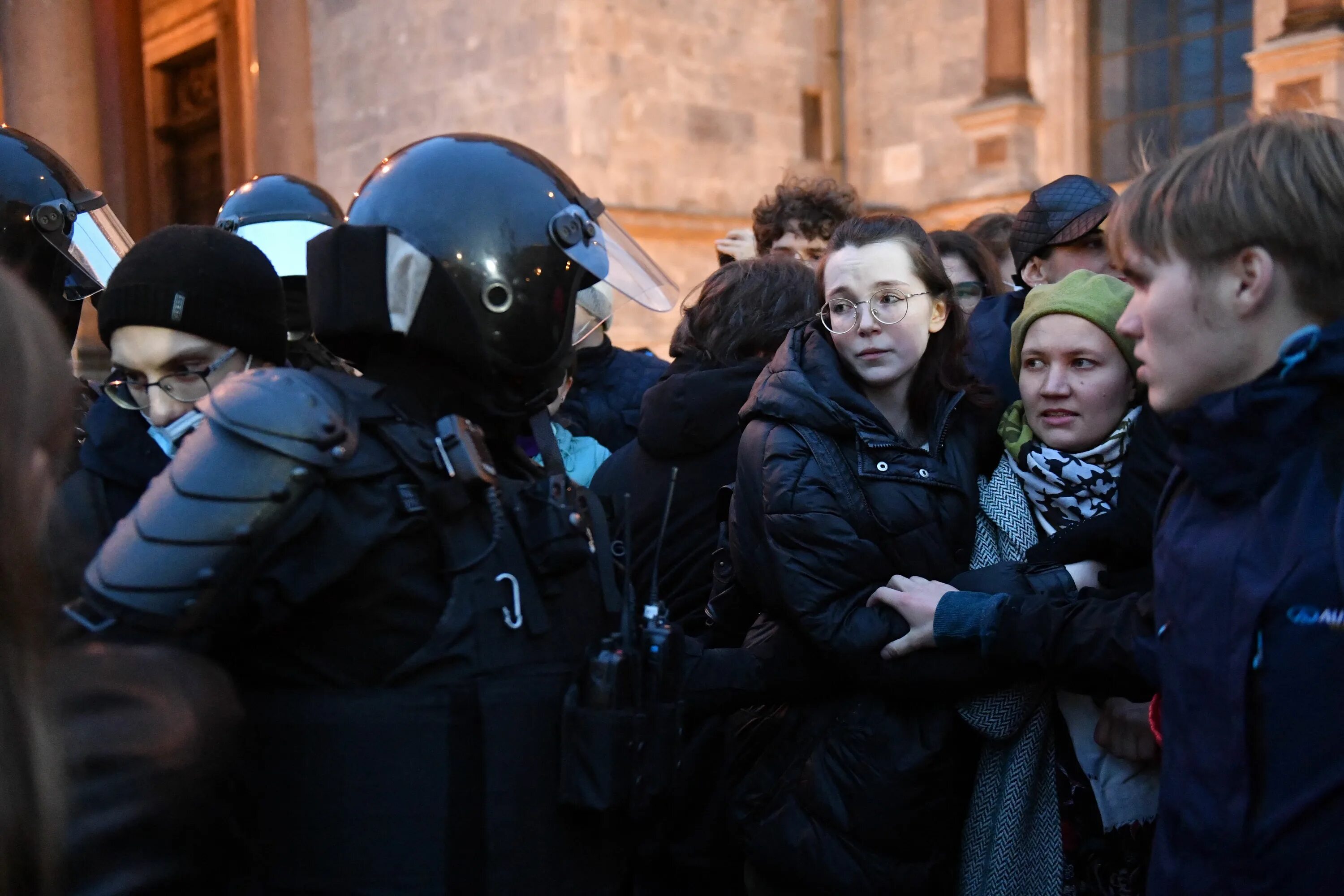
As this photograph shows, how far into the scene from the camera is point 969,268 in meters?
3.77

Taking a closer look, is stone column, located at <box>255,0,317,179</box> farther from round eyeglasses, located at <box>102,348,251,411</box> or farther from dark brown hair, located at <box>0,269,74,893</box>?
dark brown hair, located at <box>0,269,74,893</box>

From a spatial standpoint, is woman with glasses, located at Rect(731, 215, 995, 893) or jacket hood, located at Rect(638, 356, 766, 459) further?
jacket hood, located at Rect(638, 356, 766, 459)

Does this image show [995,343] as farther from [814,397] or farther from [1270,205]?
[1270,205]

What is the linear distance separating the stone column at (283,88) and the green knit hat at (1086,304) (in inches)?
371

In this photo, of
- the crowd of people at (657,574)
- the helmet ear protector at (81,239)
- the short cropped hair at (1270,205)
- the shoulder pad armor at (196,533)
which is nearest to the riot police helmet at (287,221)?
the helmet ear protector at (81,239)

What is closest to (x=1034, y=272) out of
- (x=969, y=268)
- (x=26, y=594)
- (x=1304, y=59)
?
(x=969, y=268)

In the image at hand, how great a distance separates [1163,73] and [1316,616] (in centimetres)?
956

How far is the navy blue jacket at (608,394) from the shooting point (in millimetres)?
4516

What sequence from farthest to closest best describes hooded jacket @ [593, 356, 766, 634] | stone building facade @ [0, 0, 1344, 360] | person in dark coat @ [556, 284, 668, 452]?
stone building facade @ [0, 0, 1344, 360], person in dark coat @ [556, 284, 668, 452], hooded jacket @ [593, 356, 766, 634]

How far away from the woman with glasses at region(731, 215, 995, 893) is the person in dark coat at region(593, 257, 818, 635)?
1.33 feet

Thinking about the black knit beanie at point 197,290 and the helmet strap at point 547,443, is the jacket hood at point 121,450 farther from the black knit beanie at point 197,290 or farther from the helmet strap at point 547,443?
the helmet strap at point 547,443

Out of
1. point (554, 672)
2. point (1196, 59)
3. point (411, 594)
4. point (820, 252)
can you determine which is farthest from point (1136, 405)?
point (1196, 59)

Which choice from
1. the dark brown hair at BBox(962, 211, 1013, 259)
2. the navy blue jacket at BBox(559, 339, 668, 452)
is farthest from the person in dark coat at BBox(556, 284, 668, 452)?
the dark brown hair at BBox(962, 211, 1013, 259)

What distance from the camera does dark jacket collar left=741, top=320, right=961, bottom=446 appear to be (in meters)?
2.38
